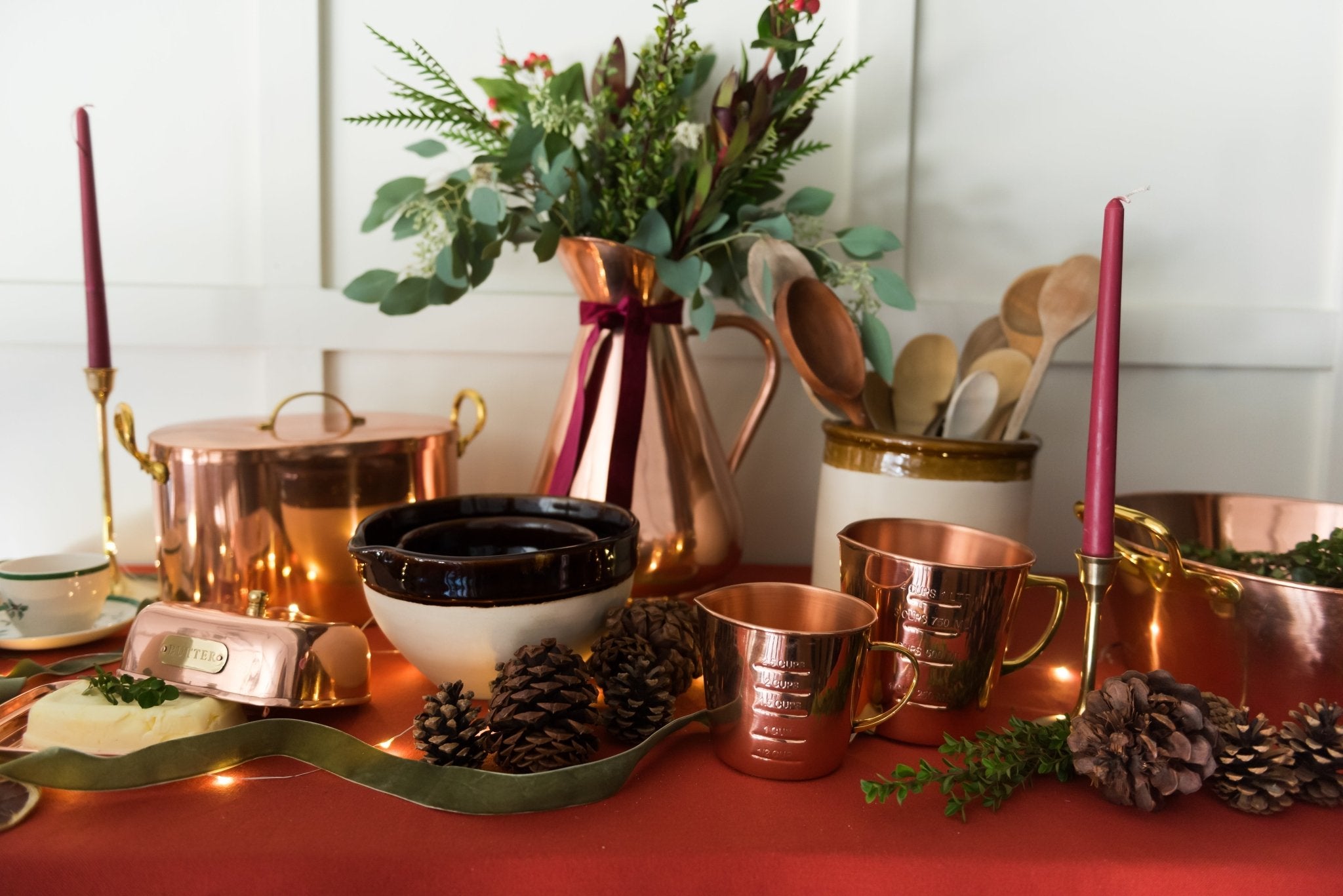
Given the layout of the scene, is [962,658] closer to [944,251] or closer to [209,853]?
[209,853]

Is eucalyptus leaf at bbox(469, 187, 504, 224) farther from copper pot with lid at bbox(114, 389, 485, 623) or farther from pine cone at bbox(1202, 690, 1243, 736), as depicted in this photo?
pine cone at bbox(1202, 690, 1243, 736)

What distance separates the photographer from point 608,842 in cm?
45

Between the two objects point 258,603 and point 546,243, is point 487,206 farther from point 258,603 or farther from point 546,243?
point 258,603

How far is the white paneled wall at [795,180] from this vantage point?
896 mm

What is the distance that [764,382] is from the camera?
831 millimetres

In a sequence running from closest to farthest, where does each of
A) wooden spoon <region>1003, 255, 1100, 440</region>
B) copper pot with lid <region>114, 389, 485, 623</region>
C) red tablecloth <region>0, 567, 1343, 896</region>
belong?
red tablecloth <region>0, 567, 1343, 896</region>, copper pot with lid <region>114, 389, 485, 623</region>, wooden spoon <region>1003, 255, 1100, 440</region>

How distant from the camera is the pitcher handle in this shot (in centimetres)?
82

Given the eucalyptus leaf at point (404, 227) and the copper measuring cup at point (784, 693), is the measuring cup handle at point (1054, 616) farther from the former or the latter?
the eucalyptus leaf at point (404, 227)

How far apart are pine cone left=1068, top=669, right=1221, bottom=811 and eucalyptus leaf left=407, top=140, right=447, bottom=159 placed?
0.69 metres

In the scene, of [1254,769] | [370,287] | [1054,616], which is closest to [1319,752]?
[1254,769]

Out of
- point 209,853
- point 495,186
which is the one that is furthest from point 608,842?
point 495,186

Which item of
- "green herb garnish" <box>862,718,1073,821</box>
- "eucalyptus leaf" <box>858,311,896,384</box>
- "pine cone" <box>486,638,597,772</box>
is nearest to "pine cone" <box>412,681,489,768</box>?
"pine cone" <box>486,638,597,772</box>

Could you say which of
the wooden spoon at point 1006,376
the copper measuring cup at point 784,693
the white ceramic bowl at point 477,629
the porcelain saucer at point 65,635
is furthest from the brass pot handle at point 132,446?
the wooden spoon at point 1006,376

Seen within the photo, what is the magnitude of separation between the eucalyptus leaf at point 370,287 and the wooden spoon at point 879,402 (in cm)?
43
